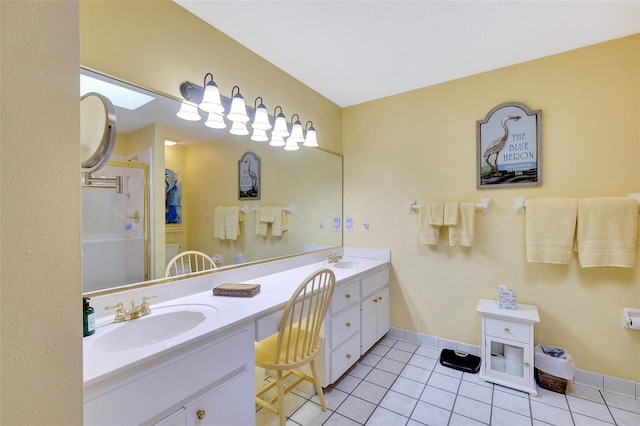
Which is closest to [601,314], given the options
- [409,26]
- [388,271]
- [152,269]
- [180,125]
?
[388,271]

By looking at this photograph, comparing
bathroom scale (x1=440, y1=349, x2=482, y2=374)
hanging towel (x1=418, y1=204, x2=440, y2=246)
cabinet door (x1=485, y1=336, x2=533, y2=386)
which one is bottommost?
bathroom scale (x1=440, y1=349, x2=482, y2=374)

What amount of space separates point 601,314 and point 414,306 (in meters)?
1.27

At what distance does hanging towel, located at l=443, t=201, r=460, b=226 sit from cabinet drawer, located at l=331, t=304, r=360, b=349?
100 cm

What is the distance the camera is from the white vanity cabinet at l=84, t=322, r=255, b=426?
2.76ft

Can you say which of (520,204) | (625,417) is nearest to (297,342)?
(520,204)

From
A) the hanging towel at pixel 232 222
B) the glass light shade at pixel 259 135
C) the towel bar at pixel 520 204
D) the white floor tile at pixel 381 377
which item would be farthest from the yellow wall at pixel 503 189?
the hanging towel at pixel 232 222

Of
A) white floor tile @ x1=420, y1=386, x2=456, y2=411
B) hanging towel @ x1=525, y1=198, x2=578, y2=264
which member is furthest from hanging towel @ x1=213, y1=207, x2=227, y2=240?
hanging towel @ x1=525, y1=198, x2=578, y2=264

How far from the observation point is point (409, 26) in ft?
5.69

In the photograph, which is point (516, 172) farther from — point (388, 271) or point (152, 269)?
point (152, 269)

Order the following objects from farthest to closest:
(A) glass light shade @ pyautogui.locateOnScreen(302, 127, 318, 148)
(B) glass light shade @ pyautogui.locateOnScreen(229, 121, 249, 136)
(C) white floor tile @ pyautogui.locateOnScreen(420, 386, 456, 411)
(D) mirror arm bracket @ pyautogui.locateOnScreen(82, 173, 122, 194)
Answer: (A) glass light shade @ pyautogui.locateOnScreen(302, 127, 318, 148) → (B) glass light shade @ pyautogui.locateOnScreen(229, 121, 249, 136) → (C) white floor tile @ pyautogui.locateOnScreen(420, 386, 456, 411) → (D) mirror arm bracket @ pyautogui.locateOnScreen(82, 173, 122, 194)

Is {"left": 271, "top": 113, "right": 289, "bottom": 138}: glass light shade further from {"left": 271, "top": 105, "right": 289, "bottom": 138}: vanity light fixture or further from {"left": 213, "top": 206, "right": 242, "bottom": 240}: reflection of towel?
{"left": 213, "top": 206, "right": 242, "bottom": 240}: reflection of towel

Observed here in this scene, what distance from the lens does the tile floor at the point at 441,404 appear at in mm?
1650

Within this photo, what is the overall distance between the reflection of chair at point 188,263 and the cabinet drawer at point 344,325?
89cm

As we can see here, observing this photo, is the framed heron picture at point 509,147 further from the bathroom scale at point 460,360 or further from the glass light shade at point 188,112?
the glass light shade at point 188,112
